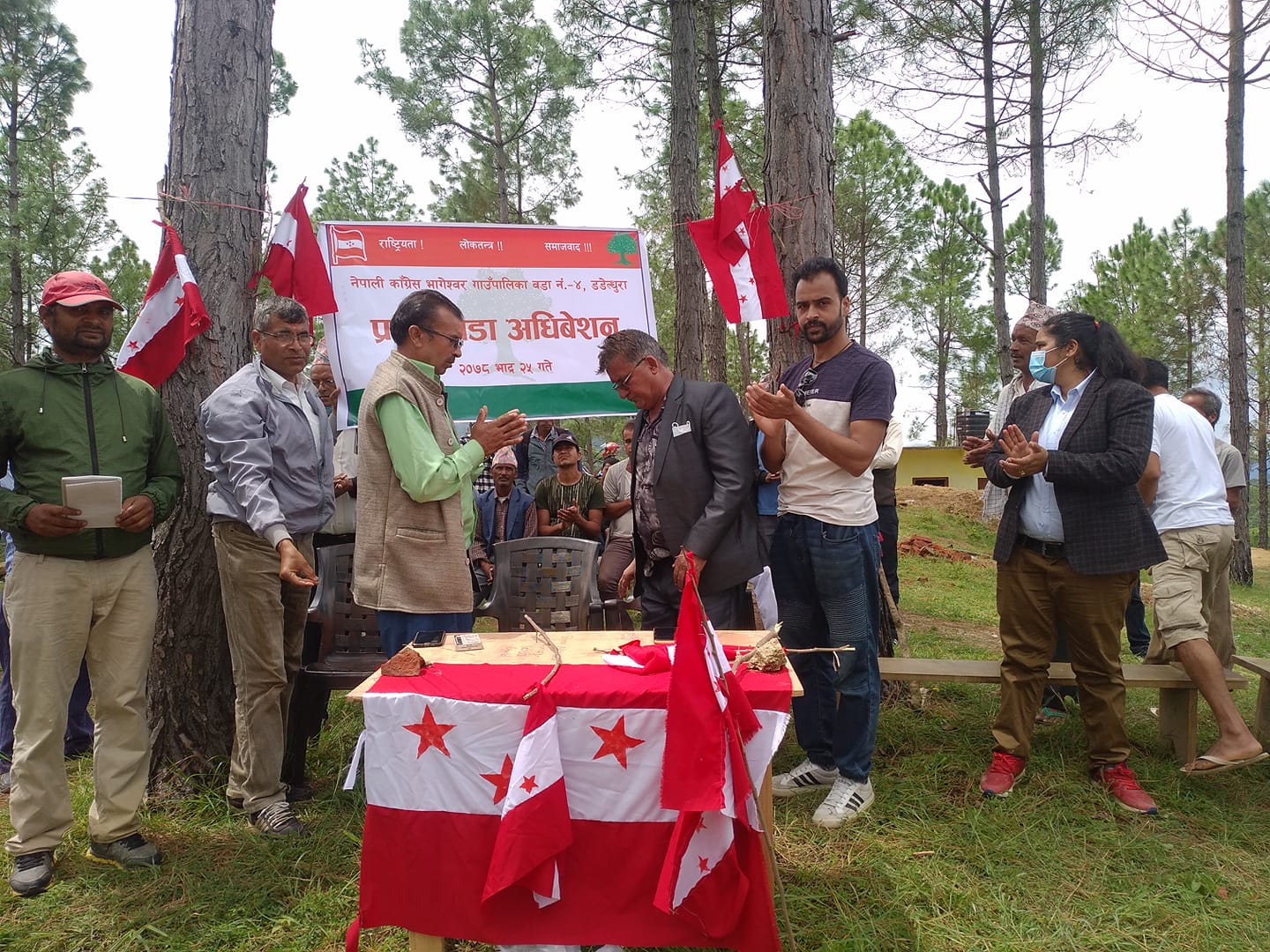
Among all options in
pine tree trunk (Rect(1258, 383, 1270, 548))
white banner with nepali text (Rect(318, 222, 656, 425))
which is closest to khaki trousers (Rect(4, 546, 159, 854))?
white banner with nepali text (Rect(318, 222, 656, 425))

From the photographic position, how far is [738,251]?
4609 mm

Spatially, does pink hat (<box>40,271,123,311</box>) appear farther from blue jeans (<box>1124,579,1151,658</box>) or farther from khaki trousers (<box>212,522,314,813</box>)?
blue jeans (<box>1124,579,1151,658</box>)

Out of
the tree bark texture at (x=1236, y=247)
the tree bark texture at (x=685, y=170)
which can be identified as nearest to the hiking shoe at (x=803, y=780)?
the tree bark texture at (x=685, y=170)

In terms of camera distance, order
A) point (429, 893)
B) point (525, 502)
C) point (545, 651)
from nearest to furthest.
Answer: point (429, 893), point (545, 651), point (525, 502)

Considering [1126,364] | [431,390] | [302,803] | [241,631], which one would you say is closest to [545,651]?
[431,390]

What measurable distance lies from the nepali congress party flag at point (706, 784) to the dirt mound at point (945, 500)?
44.7ft

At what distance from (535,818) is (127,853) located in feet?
6.44

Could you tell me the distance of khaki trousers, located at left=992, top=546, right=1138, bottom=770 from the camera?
11.0ft

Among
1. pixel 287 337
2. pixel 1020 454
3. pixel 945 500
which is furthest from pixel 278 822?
pixel 945 500

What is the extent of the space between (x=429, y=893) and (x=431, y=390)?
167 cm

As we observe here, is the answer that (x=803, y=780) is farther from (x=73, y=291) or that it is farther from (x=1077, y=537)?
(x=73, y=291)

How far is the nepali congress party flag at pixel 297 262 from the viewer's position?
4070mm

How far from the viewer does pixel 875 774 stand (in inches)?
145

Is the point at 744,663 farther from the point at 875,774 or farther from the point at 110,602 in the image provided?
the point at 110,602
